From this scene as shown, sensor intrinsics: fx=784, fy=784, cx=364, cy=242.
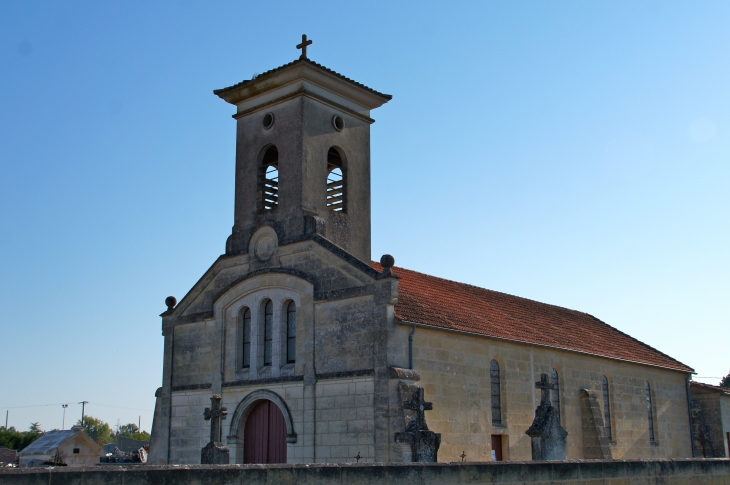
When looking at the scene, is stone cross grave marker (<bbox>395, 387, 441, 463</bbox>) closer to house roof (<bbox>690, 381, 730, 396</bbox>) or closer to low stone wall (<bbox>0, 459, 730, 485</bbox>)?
low stone wall (<bbox>0, 459, 730, 485</bbox>)

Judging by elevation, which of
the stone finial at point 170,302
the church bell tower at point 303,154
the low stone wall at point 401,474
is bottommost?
the low stone wall at point 401,474

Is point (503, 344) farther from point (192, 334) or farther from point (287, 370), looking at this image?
point (192, 334)

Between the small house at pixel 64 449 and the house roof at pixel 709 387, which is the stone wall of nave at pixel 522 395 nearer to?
the house roof at pixel 709 387

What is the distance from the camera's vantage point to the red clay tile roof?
21580mm

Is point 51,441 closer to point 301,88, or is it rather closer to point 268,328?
point 268,328

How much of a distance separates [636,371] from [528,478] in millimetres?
19408

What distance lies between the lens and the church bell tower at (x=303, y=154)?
21922 millimetres

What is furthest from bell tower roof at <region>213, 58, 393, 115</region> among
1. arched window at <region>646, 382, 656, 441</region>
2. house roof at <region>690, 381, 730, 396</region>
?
house roof at <region>690, 381, 730, 396</region>

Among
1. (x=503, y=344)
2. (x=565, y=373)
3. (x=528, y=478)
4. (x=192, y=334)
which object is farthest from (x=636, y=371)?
(x=528, y=478)

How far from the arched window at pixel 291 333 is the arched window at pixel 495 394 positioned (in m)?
5.75

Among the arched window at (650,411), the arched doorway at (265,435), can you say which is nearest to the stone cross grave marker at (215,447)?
the arched doorway at (265,435)

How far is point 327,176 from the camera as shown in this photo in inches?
891

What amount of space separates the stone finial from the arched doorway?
16.3 feet

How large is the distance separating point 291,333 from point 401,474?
11.1 m
